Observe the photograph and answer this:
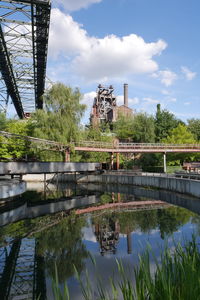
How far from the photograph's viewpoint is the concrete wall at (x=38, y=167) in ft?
79.8

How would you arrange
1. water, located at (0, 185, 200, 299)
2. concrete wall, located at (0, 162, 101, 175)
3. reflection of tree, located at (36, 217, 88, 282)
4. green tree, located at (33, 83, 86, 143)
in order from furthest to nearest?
1. green tree, located at (33, 83, 86, 143)
2. concrete wall, located at (0, 162, 101, 175)
3. reflection of tree, located at (36, 217, 88, 282)
4. water, located at (0, 185, 200, 299)

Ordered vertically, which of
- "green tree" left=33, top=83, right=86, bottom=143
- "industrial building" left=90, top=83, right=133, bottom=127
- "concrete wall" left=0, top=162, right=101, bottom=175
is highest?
Answer: "industrial building" left=90, top=83, right=133, bottom=127

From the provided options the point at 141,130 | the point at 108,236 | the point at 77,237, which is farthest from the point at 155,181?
the point at 141,130

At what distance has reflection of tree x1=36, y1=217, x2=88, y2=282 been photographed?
32.4 ft

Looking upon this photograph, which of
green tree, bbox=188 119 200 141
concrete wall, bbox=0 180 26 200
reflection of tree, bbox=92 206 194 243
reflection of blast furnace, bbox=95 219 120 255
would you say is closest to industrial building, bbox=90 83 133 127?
green tree, bbox=188 119 200 141

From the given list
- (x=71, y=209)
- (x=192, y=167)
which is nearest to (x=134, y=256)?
(x=71, y=209)

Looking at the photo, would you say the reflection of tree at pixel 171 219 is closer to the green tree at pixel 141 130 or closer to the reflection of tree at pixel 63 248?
the reflection of tree at pixel 63 248

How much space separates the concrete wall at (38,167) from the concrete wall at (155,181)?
4.21m

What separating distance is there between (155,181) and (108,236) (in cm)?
1850

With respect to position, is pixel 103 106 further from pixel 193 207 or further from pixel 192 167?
pixel 193 207

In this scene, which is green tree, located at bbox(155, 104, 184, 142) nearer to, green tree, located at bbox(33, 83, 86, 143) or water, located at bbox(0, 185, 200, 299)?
green tree, located at bbox(33, 83, 86, 143)

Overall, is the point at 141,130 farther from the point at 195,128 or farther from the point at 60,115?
the point at 60,115

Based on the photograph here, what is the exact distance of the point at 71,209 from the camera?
2156 cm

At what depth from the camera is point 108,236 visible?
14023mm
